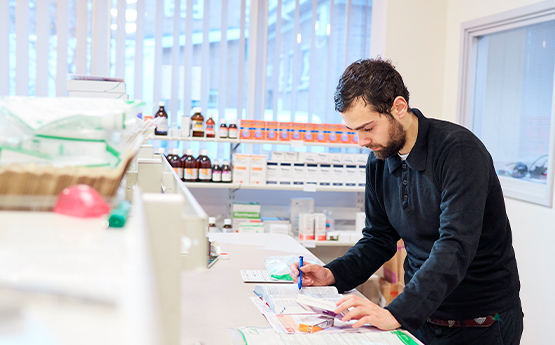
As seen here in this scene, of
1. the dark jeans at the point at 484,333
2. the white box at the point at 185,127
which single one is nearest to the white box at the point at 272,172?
the white box at the point at 185,127

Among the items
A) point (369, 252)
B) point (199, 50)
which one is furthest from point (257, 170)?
point (369, 252)

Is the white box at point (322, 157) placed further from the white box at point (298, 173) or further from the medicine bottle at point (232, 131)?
the medicine bottle at point (232, 131)

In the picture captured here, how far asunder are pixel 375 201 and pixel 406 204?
0.20m

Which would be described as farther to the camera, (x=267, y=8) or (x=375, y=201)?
(x=267, y=8)

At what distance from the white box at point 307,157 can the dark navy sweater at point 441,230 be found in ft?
6.97

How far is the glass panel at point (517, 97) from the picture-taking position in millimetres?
3492

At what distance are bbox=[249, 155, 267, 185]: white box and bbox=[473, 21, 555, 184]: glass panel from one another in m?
1.65

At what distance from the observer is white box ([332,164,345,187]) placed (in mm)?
4207

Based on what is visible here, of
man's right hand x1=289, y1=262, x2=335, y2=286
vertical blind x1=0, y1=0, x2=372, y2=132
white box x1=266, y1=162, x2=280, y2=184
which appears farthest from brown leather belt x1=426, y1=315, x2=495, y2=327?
vertical blind x1=0, y1=0, x2=372, y2=132

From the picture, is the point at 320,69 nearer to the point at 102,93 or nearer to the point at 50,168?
the point at 102,93

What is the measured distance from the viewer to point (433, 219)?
1730 millimetres

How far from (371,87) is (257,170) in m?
2.35

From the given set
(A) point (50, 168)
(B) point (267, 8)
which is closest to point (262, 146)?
(B) point (267, 8)

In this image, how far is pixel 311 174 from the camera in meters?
4.18
